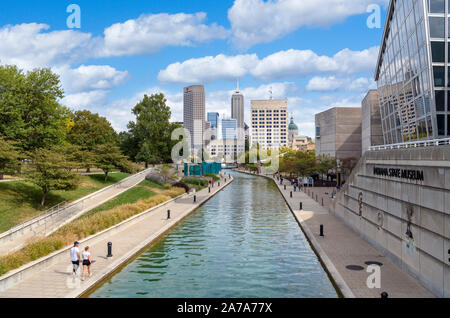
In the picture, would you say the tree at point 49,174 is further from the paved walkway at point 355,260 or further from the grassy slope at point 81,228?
the paved walkway at point 355,260

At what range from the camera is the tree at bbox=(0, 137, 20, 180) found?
97.2ft

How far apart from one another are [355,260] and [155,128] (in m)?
61.9

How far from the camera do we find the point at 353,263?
17531 millimetres

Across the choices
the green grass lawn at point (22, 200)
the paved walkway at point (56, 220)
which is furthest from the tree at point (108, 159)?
the green grass lawn at point (22, 200)

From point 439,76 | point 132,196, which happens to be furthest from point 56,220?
point 439,76

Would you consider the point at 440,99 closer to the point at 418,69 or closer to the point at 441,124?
the point at 441,124

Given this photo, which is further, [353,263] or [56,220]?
[56,220]

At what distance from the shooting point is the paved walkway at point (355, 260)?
13.8 m

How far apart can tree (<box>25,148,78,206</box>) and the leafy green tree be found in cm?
935

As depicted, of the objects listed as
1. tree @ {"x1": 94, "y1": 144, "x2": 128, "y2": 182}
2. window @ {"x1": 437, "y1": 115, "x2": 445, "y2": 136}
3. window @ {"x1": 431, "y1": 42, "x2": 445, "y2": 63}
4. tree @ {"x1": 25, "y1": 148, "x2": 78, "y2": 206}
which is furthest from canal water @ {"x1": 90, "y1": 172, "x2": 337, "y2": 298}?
tree @ {"x1": 94, "y1": 144, "x2": 128, "y2": 182}

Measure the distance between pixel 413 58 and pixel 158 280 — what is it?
2749 centimetres

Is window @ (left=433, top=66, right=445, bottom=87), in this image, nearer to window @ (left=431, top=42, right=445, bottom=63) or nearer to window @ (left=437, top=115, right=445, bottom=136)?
window @ (left=431, top=42, right=445, bottom=63)

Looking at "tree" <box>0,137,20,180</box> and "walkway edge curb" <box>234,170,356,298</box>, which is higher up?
"tree" <box>0,137,20,180</box>
